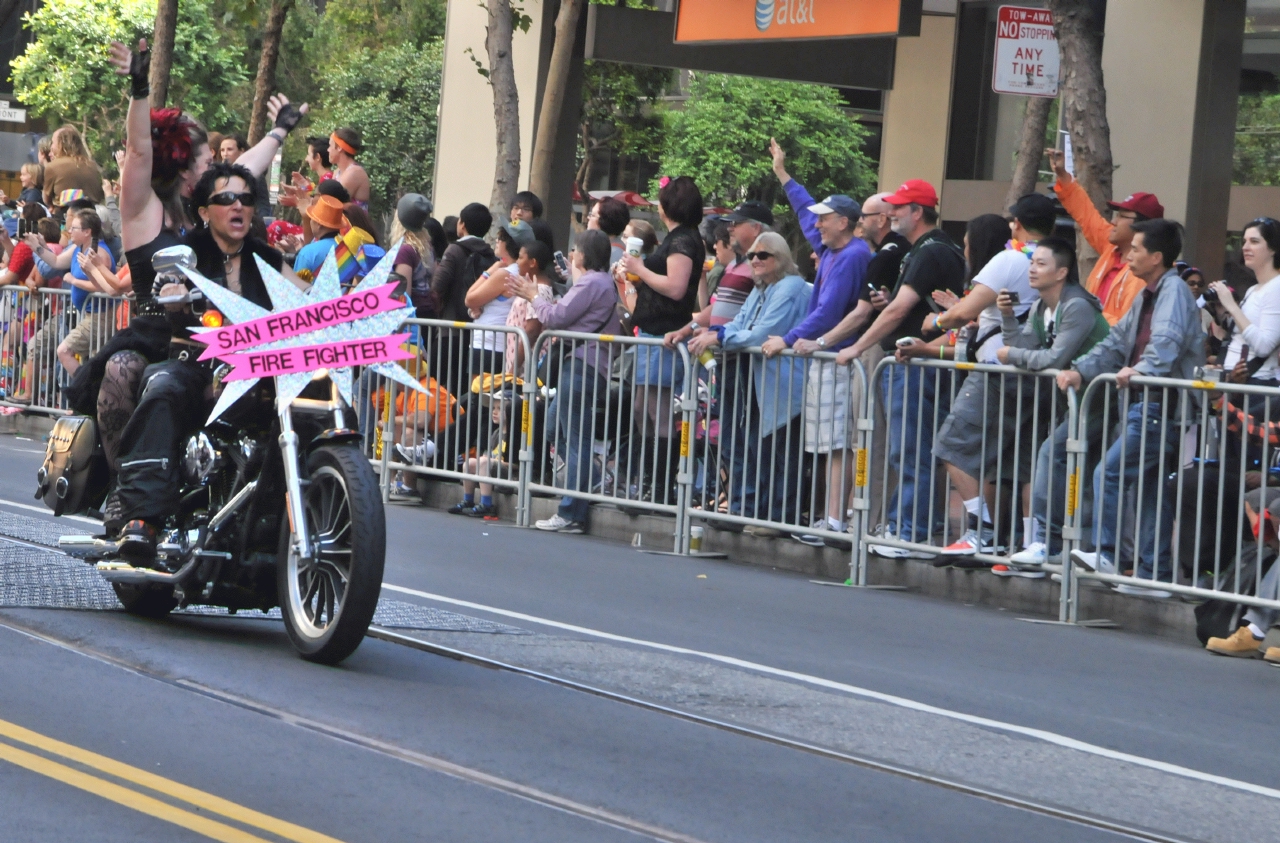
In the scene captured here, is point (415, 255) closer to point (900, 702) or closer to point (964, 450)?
point (964, 450)

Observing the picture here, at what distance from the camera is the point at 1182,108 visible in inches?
654

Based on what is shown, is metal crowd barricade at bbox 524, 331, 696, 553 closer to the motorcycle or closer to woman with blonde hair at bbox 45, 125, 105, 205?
the motorcycle

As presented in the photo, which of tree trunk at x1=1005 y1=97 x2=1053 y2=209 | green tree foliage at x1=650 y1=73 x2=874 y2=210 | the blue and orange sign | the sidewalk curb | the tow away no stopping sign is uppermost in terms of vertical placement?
green tree foliage at x1=650 y1=73 x2=874 y2=210

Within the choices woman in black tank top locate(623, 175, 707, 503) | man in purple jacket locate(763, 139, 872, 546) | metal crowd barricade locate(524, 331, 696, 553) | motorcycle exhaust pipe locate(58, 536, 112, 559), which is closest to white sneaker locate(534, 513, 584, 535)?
metal crowd barricade locate(524, 331, 696, 553)

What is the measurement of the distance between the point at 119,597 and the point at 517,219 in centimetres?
715

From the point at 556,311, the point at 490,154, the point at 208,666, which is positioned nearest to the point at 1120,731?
the point at 208,666

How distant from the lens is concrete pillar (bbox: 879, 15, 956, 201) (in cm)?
2153

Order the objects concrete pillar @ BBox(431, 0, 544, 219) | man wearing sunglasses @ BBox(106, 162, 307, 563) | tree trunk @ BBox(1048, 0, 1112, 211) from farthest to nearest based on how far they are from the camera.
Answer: concrete pillar @ BBox(431, 0, 544, 219) < tree trunk @ BBox(1048, 0, 1112, 211) < man wearing sunglasses @ BBox(106, 162, 307, 563)

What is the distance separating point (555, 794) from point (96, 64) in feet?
175

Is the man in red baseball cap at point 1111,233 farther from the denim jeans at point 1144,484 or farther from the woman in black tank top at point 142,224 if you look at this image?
the woman in black tank top at point 142,224

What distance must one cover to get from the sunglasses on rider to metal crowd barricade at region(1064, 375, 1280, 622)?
14.4 feet

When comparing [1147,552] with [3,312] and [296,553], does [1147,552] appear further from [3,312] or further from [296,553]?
[3,312]

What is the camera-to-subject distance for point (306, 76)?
197 ft

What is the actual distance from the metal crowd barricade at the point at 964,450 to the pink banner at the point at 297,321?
4.08 metres
